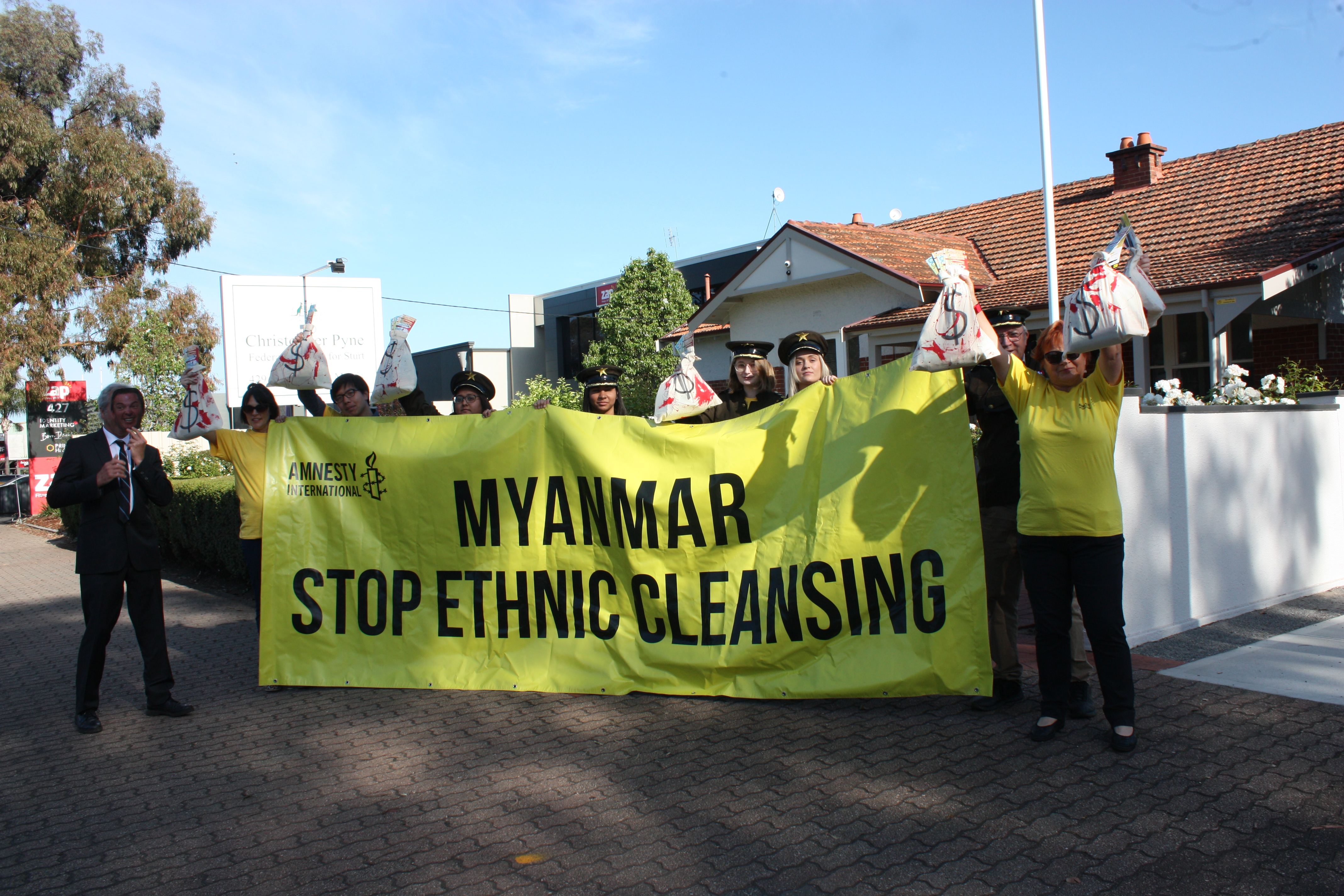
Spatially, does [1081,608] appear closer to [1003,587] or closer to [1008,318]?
[1003,587]

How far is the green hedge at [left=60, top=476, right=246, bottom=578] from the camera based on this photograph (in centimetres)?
1043

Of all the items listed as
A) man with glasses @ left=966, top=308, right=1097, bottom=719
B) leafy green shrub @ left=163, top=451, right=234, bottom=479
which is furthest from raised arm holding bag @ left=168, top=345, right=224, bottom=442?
leafy green shrub @ left=163, top=451, right=234, bottom=479

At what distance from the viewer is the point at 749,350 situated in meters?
5.84

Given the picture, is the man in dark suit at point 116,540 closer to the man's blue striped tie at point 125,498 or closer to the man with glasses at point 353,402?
the man's blue striped tie at point 125,498

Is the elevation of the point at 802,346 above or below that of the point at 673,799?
above

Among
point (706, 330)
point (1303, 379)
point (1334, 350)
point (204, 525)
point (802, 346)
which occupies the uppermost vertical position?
point (706, 330)

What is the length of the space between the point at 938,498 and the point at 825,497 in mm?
570

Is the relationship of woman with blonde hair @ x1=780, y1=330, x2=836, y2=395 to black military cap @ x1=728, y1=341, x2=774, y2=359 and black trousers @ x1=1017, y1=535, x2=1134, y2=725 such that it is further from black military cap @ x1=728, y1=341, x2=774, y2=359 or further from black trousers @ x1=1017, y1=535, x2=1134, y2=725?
black trousers @ x1=1017, y1=535, x2=1134, y2=725

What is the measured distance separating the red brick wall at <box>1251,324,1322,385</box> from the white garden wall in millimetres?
5137

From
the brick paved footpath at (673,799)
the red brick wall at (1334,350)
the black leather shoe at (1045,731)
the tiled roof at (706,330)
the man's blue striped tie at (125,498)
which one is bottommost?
the brick paved footpath at (673,799)

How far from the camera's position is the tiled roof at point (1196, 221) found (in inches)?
469

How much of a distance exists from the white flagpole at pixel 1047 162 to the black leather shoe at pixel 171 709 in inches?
434

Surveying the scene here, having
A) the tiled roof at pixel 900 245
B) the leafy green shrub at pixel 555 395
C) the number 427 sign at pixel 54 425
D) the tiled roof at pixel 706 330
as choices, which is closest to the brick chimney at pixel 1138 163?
the tiled roof at pixel 900 245

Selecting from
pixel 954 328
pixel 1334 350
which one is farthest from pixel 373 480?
pixel 1334 350
